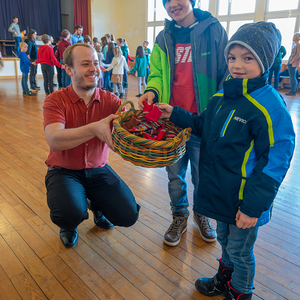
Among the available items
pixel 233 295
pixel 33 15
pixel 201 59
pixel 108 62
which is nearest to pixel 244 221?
pixel 233 295

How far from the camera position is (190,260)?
1517mm

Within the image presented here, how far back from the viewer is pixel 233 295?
1.17 m

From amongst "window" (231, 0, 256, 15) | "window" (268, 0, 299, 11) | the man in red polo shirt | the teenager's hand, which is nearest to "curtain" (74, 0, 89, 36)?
"window" (231, 0, 256, 15)

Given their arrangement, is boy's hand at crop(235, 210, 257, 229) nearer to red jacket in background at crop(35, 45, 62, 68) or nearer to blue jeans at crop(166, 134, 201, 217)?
blue jeans at crop(166, 134, 201, 217)

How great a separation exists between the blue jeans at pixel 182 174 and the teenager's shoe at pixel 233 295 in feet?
1.88

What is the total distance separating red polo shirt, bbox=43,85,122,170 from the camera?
1.54 meters

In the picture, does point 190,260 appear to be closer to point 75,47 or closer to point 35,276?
point 35,276

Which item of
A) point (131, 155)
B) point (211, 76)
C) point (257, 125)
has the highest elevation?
point (211, 76)

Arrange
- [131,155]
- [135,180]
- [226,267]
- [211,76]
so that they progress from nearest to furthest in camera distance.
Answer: [131,155] < [226,267] < [211,76] < [135,180]

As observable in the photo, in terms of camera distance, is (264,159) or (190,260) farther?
(190,260)

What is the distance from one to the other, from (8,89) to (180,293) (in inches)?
318

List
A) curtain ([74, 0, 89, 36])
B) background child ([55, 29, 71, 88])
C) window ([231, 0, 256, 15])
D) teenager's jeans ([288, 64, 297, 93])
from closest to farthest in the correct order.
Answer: background child ([55, 29, 71, 88]) → teenager's jeans ([288, 64, 297, 93]) → window ([231, 0, 256, 15]) → curtain ([74, 0, 89, 36])

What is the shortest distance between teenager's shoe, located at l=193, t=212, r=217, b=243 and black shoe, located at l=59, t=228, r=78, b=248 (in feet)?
2.53

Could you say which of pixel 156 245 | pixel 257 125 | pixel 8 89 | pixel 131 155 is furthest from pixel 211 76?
pixel 8 89
